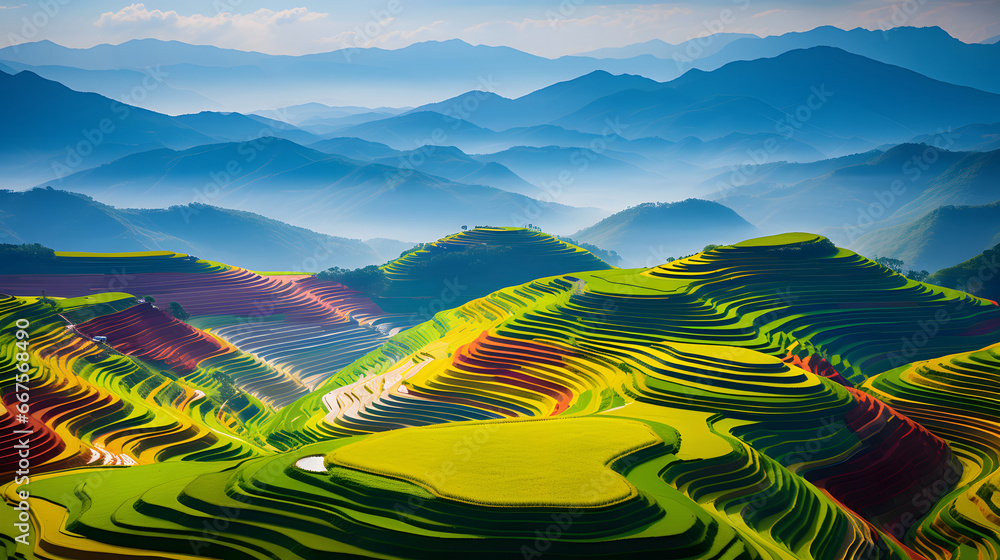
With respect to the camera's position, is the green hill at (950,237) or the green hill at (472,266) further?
the green hill at (950,237)

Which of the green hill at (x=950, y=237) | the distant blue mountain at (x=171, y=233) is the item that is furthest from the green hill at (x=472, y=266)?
the distant blue mountain at (x=171, y=233)

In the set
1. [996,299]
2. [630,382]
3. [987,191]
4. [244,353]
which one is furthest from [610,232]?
[630,382]

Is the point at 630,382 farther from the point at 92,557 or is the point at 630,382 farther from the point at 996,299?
the point at 996,299

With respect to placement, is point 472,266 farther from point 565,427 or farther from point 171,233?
point 171,233

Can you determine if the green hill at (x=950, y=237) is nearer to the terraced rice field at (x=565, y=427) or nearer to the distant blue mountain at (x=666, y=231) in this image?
the distant blue mountain at (x=666, y=231)

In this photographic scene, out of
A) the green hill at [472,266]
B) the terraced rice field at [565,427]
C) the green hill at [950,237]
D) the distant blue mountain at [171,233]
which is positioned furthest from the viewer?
the distant blue mountain at [171,233]

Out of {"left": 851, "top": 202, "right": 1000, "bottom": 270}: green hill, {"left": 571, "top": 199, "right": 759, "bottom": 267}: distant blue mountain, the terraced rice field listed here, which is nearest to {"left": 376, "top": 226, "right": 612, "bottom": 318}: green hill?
the terraced rice field

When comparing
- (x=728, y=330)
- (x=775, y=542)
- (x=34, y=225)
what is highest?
(x=34, y=225)

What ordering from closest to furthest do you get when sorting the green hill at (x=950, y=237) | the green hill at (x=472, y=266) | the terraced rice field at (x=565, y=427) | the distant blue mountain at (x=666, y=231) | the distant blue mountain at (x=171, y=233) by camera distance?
the terraced rice field at (x=565, y=427), the green hill at (x=472, y=266), the green hill at (x=950, y=237), the distant blue mountain at (x=171, y=233), the distant blue mountain at (x=666, y=231)

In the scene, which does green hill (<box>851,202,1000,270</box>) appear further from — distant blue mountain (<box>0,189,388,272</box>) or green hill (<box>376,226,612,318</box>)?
distant blue mountain (<box>0,189,388,272</box>)
